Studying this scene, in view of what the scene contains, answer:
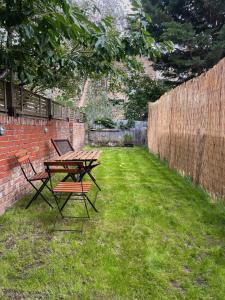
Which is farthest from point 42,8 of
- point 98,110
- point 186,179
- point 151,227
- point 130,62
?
point 98,110

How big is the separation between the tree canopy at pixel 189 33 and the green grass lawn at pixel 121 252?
10.1 m

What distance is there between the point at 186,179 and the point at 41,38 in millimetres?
4069

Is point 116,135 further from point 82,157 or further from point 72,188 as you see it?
point 72,188

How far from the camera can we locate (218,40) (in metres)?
13.0

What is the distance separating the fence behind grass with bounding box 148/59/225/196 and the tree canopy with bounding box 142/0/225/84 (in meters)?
6.71

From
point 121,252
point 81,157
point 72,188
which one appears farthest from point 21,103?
point 121,252

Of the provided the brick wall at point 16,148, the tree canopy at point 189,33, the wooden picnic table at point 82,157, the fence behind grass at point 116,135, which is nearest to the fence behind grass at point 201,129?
the wooden picnic table at point 82,157

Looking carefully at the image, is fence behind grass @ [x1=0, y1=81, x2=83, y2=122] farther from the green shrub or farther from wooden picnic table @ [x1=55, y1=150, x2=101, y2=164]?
the green shrub

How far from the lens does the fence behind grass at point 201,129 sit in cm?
400

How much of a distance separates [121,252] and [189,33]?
12.1m

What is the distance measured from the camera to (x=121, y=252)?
267 centimetres

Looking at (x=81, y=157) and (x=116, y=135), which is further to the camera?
(x=116, y=135)

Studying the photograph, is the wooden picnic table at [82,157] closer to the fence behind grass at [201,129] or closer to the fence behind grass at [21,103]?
the fence behind grass at [21,103]

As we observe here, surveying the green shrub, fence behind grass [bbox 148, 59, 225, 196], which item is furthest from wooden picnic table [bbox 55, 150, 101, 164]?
the green shrub
